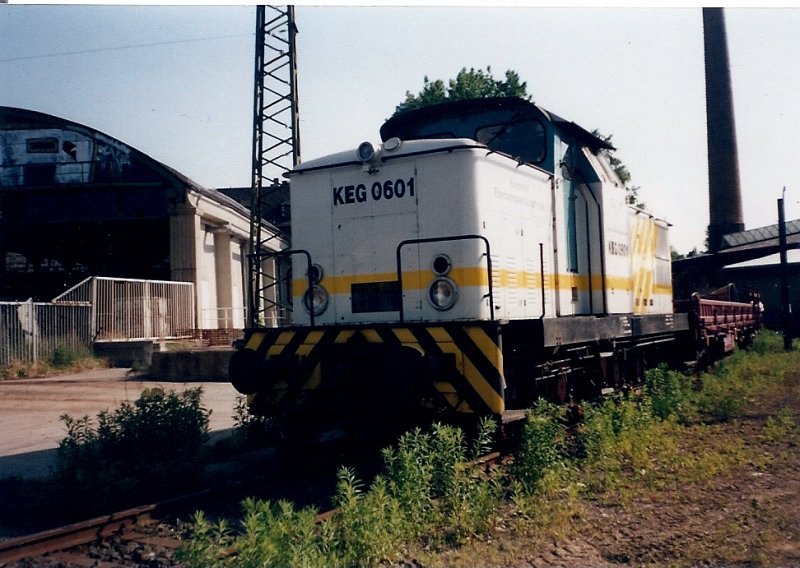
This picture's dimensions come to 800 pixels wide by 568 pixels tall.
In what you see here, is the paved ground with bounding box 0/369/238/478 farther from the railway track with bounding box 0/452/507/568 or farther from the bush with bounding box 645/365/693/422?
the bush with bounding box 645/365/693/422

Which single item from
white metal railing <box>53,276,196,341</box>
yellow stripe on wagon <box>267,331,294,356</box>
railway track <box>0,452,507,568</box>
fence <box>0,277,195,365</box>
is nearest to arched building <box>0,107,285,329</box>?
white metal railing <box>53,276,196,341</box>

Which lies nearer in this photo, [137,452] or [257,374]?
[257,374]

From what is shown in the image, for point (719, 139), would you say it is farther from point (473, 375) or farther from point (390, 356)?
point (390, 356)

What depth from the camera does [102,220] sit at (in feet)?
64.0

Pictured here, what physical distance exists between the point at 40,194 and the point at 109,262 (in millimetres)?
3662

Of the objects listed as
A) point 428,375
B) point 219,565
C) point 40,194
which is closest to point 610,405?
point 428,375

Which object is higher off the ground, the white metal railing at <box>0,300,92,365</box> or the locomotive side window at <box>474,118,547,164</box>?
the locomotive side window at <box>474,118,547,164</box>

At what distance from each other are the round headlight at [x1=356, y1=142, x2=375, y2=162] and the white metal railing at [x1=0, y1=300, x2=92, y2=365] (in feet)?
37.7

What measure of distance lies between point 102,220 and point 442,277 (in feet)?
52.4

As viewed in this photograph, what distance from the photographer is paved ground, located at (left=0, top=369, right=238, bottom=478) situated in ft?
24.0

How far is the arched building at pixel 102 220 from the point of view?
18469 mm

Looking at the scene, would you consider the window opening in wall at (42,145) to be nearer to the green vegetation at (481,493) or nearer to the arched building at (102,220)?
the arched building at (102,220)

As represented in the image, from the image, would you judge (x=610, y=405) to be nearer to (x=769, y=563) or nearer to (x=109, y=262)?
(x=769, y=563)

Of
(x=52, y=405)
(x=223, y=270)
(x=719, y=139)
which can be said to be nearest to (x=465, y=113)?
(x=52, y=405)
